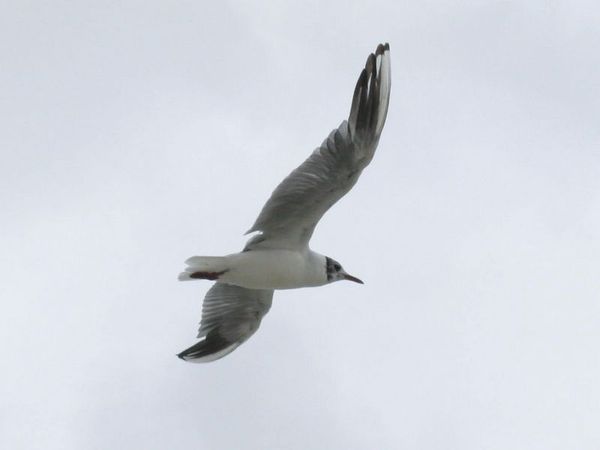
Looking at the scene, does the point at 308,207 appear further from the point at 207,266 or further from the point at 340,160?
the point at 207,266

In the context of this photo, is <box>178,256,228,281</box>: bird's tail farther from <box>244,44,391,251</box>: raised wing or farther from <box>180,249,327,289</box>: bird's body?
<box>244,44,391,251</box>: raised wing

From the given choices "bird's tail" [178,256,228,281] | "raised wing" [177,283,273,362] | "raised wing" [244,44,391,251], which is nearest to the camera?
"raised wing" [244,44,391,251]

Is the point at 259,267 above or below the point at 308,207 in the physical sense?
below

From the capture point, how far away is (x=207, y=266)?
14156mm

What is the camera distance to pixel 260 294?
1522cm

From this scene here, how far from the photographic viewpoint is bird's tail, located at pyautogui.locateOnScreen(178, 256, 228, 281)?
14.2m

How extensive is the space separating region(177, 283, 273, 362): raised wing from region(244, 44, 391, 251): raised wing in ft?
4.44

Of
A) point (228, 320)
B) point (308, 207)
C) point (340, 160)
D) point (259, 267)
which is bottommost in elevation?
point (228, 320)

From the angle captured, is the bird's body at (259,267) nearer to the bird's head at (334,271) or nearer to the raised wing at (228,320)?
the bird's head at (334,271)

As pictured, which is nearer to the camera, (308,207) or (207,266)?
(308,207)

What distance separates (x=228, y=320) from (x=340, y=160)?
2.45 metres

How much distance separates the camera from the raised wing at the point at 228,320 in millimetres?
15281

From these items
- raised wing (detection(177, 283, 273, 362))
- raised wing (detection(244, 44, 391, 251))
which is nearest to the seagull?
raised wing (detection(244, 44, 391, 251))

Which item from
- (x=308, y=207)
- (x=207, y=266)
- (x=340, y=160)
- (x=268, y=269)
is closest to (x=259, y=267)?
(x=268, y=269)
